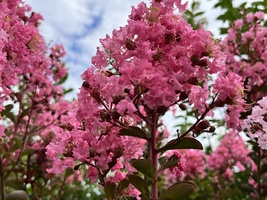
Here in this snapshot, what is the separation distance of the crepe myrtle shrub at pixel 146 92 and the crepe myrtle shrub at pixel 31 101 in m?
0.54

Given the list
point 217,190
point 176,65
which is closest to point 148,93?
point 176,65

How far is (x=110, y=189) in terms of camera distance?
147 centimetres

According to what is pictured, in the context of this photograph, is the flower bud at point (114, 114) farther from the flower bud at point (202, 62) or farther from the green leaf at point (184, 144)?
→ the flower bud at point (202, 62)

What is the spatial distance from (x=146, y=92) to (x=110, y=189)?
0.40 metres

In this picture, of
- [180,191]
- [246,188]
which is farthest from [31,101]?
[180,191]

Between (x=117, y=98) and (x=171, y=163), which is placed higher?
(x=117, y=98)

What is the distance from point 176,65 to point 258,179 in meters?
1.90

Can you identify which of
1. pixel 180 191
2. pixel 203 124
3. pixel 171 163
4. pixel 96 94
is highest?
pixel 96 94

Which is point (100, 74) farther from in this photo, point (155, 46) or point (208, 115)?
point (208, 115)

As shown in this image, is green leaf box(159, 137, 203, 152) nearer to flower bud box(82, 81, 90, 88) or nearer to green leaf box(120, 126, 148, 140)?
green leaf box(120, 126, 148, 140)

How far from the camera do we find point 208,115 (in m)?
1.52

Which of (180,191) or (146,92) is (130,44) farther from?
(180,191)

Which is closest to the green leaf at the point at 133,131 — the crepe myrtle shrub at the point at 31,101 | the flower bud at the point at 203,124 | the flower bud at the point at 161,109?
the flower bud at the point at 161,109

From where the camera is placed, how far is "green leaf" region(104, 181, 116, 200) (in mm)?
1462
